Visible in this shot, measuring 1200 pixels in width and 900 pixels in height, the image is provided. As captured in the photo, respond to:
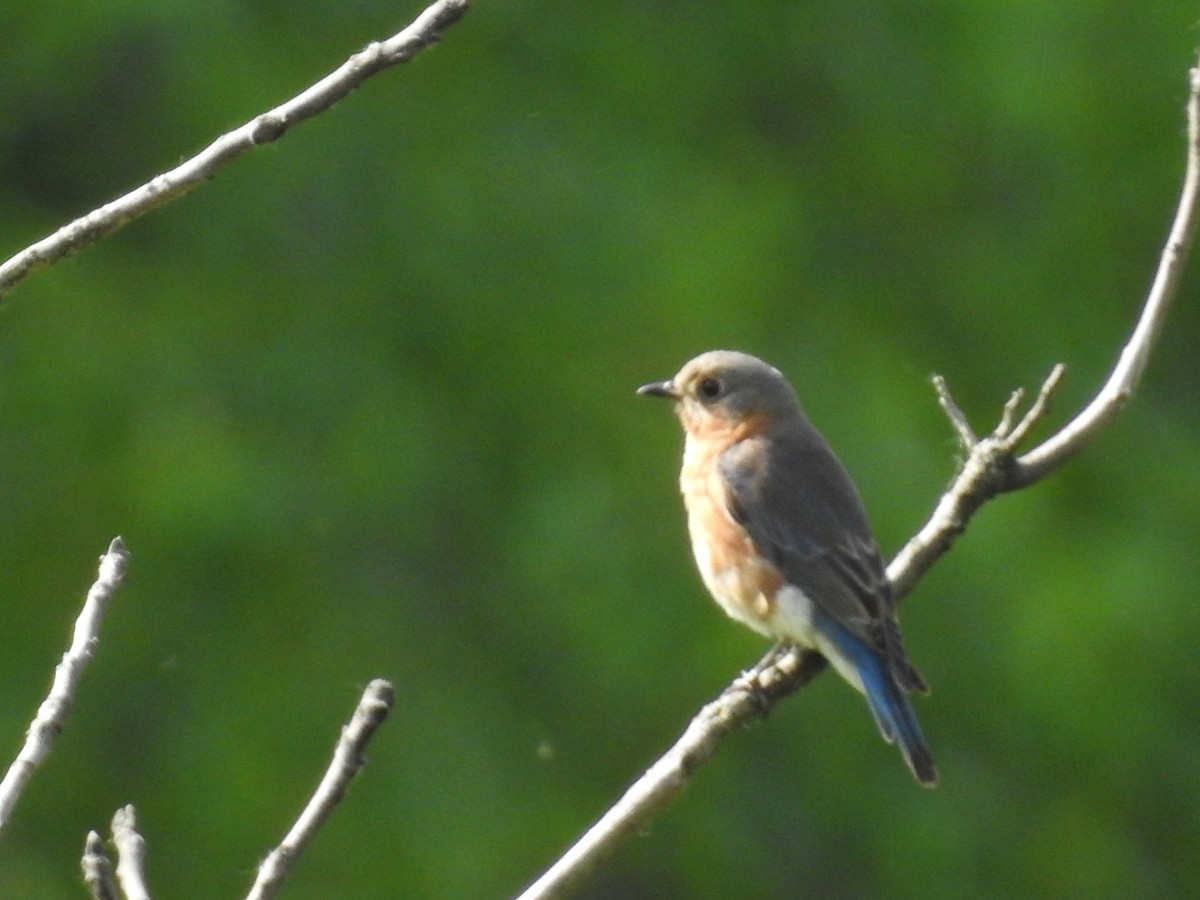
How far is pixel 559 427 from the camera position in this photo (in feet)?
26.9

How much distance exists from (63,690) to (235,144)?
0.71 metres

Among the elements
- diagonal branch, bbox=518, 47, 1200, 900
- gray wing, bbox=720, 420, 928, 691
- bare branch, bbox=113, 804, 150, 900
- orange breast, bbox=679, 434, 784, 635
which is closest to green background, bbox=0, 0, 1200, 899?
gray wing, bbox=720, 420, 928, 691

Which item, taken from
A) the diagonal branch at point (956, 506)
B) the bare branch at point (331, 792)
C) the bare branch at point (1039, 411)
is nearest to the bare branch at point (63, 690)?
the bare branch at point (331, 792)

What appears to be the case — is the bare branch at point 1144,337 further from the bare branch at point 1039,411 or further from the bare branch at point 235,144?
the bare branch at point 235,144

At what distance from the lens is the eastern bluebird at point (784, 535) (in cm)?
524

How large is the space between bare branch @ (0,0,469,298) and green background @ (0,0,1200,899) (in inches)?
199

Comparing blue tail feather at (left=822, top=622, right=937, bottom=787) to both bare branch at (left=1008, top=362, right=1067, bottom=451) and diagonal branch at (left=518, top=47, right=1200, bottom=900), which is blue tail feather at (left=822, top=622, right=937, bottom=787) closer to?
diagonal branch at (left=518, top=47, right=1200, bottom=900)

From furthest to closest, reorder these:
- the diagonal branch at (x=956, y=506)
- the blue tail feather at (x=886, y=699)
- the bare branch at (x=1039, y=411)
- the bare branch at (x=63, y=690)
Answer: the blue tail feather at (x=886, y=699) → the bare branch at (x=1039, y=411) → the diagonal branch at (x=956, y=506) → the bare branch at (x=63, y=690)

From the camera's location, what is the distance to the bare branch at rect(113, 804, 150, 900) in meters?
2.59

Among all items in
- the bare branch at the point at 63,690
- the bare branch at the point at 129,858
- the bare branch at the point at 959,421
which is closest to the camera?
the bare branch at the point at 63,690

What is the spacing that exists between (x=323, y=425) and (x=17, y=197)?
160 cm

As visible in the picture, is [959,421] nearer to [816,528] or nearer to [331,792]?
[816,528]

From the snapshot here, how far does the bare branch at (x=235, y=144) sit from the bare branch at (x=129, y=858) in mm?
762

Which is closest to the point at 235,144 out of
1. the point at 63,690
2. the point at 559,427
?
the point at 63,690
